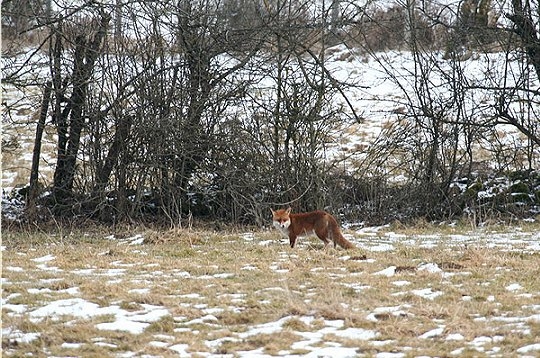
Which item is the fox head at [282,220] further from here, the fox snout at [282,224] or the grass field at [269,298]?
the grass field at [269,298]

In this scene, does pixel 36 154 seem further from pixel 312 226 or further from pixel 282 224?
pixel 312 226

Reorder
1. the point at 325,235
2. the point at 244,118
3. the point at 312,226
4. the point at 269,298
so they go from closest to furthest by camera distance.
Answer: the point at 269,298
the point at 325,235
the point at 312,226
the point at 244,118

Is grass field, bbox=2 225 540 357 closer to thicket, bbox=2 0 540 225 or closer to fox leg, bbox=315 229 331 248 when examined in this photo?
fox leg, bbox=315 229 331 248

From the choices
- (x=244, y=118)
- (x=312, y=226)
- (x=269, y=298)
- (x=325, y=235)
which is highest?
(x=244, y=118)

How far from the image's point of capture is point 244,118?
14703 mm

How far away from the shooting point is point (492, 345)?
18.9ft

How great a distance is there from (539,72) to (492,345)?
34.7ft

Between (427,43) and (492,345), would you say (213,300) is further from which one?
(427,43)

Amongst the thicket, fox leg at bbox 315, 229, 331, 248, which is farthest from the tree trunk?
fox leg at bbox 315, 229, 331, 248

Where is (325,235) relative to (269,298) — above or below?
above

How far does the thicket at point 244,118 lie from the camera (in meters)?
14.2

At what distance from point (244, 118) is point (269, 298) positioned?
301 inches

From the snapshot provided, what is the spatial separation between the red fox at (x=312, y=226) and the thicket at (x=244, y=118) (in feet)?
10.7

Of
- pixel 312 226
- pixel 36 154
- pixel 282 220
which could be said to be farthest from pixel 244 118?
pixel 312 226
